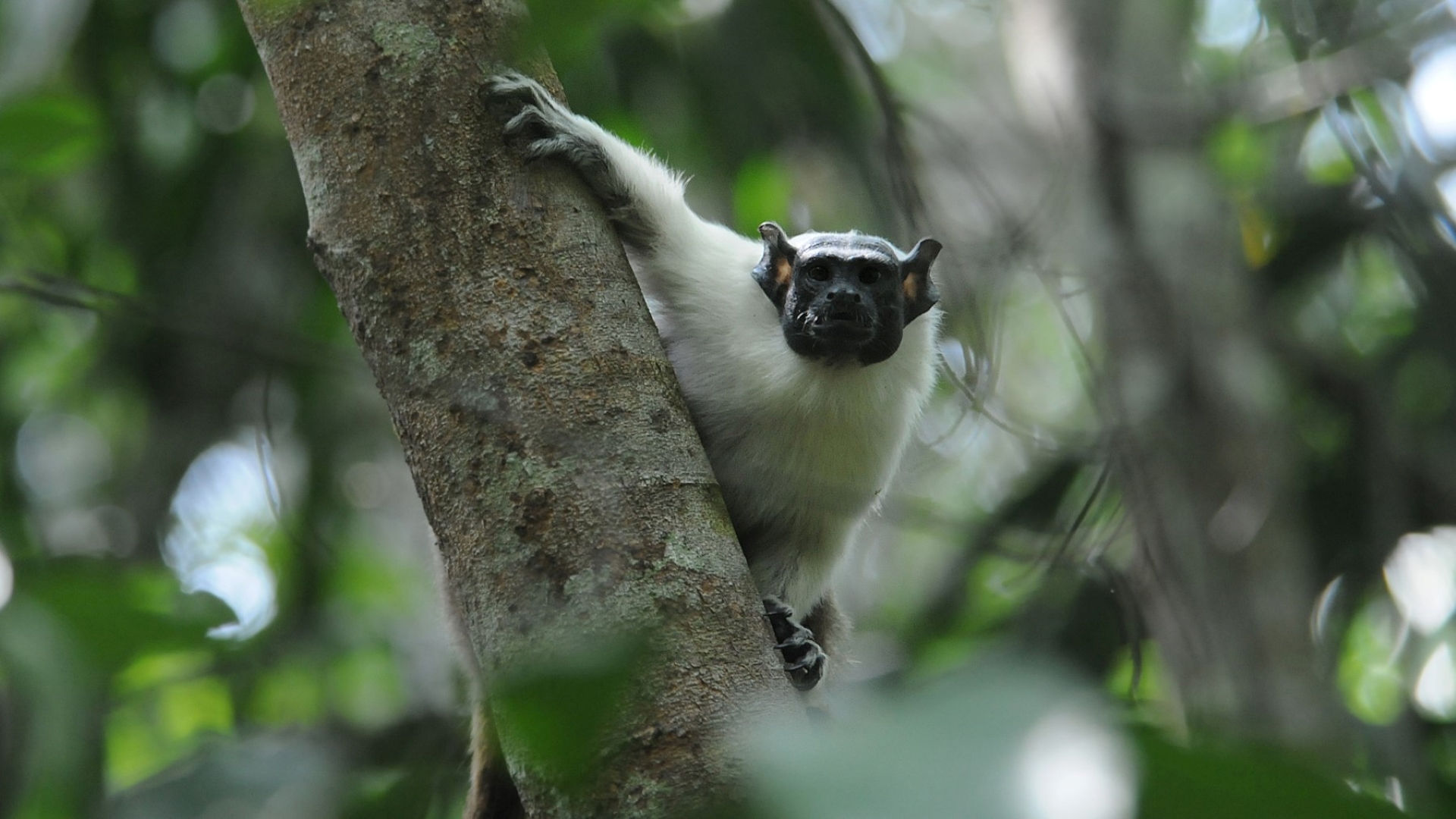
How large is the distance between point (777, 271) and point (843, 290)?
0.19 m

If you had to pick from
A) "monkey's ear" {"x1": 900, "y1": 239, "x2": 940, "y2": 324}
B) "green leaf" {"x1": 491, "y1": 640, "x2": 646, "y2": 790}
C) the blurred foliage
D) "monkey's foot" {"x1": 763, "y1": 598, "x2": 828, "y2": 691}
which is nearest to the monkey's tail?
the blurred foliage

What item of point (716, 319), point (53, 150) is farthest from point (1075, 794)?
point (716, 319)

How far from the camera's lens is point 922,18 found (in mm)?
11719

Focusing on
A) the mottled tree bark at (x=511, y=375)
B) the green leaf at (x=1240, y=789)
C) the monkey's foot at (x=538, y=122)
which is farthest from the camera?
the monkey's foot at (x=538, y=122)

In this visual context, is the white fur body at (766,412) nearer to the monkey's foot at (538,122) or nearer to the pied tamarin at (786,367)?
the pied tamarin at (786,367)

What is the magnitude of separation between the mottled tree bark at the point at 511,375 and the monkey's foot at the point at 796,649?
2.97ft

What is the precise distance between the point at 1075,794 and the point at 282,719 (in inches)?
220

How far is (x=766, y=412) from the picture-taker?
9.98 feet

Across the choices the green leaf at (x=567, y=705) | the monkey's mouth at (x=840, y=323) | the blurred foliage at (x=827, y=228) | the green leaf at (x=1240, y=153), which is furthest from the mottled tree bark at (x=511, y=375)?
the green leaf at (x=1240, y=153)

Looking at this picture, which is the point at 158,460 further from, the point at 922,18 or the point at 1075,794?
the point at 922,18

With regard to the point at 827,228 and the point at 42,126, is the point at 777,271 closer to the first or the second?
the point at 827,228

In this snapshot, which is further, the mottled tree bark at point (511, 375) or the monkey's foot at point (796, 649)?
the monkey's foot at point (796, 649)

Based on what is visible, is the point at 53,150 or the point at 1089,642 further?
the point at 1089,642

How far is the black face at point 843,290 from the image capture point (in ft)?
10.4
